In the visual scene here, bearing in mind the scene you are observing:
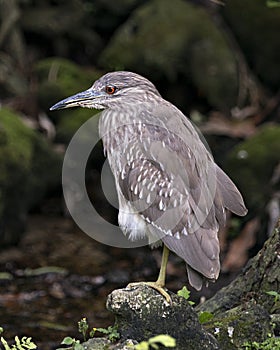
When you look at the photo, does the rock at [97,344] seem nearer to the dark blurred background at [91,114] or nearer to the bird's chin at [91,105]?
the bird's chin at [91,105]

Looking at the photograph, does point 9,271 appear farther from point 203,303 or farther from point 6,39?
point 6,39

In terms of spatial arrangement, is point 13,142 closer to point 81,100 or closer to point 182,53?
point 182,53

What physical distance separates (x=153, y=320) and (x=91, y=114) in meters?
5.94

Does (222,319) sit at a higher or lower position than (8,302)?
higher

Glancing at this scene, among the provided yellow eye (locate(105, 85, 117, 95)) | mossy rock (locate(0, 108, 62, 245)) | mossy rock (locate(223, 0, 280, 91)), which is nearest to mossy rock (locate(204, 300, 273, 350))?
yellow eye (locate(105, 85, 117, 95))

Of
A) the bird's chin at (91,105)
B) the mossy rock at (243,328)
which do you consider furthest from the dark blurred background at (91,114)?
the mossy rock at (243,328)

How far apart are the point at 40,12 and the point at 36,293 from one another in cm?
542

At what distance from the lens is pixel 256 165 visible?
9.03m

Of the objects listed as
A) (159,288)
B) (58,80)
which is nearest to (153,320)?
(159,288)

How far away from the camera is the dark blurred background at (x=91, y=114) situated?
823cm

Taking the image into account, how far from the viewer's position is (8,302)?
304 inches

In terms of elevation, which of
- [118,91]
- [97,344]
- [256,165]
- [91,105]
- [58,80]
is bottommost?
[58,80]

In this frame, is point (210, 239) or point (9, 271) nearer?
point (210, 239)

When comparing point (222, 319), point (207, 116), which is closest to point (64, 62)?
point (207, 116)
